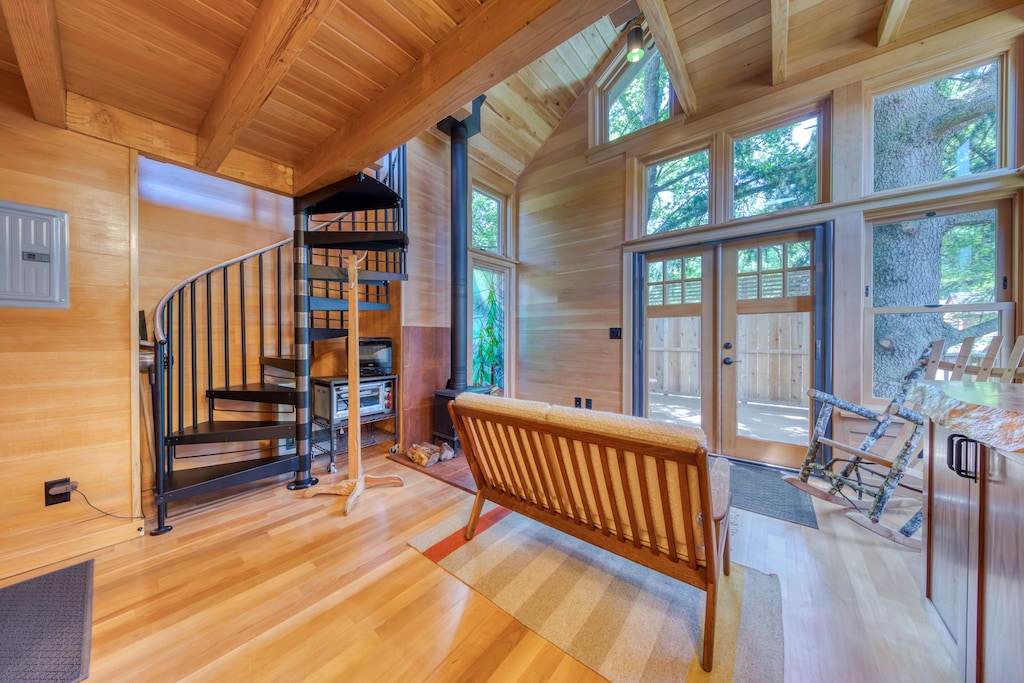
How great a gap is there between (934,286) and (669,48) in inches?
104

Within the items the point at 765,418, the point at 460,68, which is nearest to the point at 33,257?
the point at 460,68

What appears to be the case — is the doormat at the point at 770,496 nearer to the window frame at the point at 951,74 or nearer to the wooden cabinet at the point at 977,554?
the wooden cabinet at the point at 977,554

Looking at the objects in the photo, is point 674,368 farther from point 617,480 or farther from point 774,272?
point 617,480

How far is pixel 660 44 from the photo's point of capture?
2.71m

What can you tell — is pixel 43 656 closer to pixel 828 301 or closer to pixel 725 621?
pixel 725 621

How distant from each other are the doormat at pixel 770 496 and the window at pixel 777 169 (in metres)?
2.25

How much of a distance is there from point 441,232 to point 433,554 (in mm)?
2966

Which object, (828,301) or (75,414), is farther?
(828,301)

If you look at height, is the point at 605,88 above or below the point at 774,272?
above

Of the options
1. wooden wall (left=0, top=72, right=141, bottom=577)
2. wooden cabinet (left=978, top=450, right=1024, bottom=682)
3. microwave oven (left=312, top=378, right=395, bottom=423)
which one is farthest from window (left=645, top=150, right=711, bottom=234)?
wooden wall (left=0, top=72, right=141, bottom=577)

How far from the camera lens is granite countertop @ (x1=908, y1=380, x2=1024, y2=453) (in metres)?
0.72

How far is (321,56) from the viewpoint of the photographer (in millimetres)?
1525

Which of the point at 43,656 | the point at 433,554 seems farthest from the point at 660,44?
the point at 43,656

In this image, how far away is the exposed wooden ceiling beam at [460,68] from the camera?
117 centimetres
